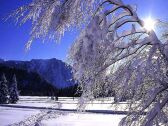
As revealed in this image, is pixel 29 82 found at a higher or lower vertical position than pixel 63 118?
higher

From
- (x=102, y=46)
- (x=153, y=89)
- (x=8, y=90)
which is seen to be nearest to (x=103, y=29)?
(x=102, y=46)

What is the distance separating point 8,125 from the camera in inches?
805

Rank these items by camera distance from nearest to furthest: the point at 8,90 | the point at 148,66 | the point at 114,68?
the point at 148,66
the point at 114,68
the point at 8,90

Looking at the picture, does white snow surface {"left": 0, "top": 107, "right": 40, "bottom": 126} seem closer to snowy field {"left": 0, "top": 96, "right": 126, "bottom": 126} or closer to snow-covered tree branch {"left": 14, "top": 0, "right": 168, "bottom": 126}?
snowy field {"left": 0, "top": 96, "right": 126, "bottom": 126}

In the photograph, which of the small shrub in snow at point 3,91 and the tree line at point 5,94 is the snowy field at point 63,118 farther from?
the small shrub in snow at point 3,91

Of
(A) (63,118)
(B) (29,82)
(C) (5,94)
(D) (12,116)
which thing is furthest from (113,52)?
(B) (29,82)

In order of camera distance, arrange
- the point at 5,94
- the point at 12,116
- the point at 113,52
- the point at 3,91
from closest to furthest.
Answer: the point at 113,52 → the point at 12,116 → the point at 5,94 → the point at 3,91

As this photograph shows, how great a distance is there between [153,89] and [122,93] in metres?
0.58

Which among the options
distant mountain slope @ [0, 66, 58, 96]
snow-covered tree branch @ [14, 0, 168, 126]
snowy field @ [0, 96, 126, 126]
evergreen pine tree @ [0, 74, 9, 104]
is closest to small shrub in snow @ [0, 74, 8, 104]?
evergreen pine tree @ [0, 74, 9, 104]

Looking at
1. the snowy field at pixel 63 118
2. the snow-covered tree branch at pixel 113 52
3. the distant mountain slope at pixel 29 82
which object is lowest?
the snowy field at pixel 63 118

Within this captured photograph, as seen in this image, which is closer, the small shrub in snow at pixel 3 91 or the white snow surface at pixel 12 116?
the white snow surface at pixel 12 116

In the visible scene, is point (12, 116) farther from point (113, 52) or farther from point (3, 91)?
point (3, 91)

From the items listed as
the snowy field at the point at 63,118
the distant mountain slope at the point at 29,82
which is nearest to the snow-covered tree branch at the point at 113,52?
→ the snowy field at the point at 63,118

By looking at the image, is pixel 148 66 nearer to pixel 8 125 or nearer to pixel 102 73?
pixel 102 73
